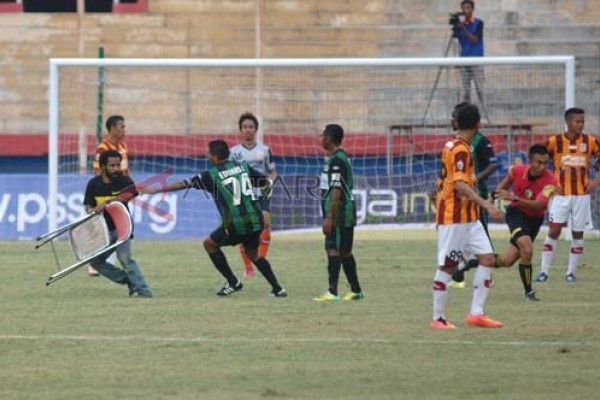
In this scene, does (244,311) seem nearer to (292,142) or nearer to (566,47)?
(292,142)

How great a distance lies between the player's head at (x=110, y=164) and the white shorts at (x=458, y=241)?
4.61 meters

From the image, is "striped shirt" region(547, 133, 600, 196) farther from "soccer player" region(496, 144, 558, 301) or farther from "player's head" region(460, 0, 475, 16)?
"player's head" region(460, 0, 475, 16)

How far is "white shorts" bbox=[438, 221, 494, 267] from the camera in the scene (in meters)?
Result: 13.2

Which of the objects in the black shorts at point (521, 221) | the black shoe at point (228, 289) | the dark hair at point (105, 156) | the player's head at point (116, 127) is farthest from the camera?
the player's head at point (116, 127)

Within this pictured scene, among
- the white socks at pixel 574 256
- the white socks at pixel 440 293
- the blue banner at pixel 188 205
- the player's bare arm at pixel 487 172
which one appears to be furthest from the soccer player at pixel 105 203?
the blue banner at pixel 188 205

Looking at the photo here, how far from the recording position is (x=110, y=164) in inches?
656

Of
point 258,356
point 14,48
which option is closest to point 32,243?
point 14,48

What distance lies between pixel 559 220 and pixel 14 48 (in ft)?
58.2

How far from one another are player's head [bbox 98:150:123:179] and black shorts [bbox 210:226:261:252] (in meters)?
1.32

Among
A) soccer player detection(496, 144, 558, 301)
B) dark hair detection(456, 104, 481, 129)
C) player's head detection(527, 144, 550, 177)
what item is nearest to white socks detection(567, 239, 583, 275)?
soccer player detection(496, 144, 558, 301)

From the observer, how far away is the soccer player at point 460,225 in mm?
13141

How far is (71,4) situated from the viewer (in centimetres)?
3444

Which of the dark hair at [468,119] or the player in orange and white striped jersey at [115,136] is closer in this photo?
the dark hair at [468,119]

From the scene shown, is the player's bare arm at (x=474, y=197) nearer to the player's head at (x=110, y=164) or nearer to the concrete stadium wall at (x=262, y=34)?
the player's head at (x=110, y=164)
